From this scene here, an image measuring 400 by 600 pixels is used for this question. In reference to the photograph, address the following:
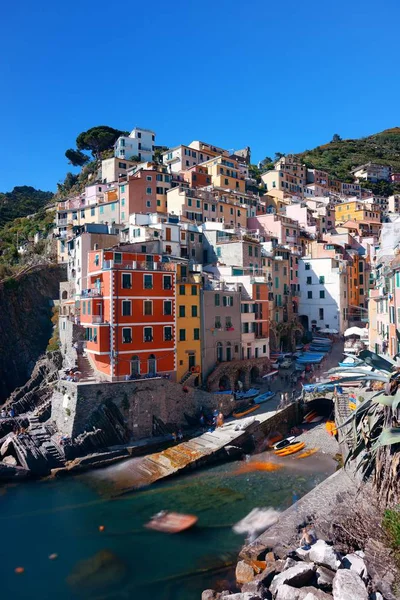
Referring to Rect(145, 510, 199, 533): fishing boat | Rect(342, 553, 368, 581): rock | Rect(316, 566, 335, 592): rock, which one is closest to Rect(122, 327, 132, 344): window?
Rect(145, 510, 199, 533): fishing boat

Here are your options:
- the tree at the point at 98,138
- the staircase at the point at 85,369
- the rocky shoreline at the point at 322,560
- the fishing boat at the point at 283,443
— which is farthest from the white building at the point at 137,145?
the rocky shoreline at the point at 322,560

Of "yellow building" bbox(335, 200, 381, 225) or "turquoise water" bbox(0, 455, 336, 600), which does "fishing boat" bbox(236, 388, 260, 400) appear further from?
"yellow building" bbox(335, 200, 381, 225)

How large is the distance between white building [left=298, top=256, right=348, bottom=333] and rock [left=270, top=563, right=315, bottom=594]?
45088 mm

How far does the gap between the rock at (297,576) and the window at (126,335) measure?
23.0 meters

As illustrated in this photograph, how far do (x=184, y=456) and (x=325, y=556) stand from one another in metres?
16.6

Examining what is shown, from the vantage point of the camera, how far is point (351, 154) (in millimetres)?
158625

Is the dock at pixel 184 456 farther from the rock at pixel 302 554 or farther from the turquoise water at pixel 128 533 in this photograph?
the rock at pixel 302 554

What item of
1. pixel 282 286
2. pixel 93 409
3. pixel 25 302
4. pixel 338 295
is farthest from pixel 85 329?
pixel 338 295

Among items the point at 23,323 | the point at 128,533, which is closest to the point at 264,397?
the point at 128,533

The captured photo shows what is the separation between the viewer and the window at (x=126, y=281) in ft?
116

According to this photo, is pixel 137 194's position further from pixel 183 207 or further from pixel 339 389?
pixel 339 389

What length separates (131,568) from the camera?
63.4 feet

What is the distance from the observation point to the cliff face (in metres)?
47.6

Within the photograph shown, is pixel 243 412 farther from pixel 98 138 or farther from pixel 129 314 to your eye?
pixel 98 138
